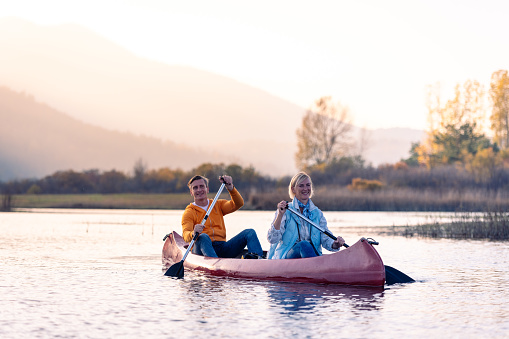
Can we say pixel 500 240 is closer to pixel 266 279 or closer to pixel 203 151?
pixel 266 279

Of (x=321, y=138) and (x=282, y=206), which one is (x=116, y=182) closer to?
(x=321, y=138)

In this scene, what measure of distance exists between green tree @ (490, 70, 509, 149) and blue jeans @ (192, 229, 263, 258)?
4307 cm

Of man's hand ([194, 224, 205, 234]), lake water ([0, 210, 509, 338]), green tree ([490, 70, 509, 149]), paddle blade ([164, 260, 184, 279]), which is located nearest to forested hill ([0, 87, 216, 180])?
green tree ([490, 70, 509, 149])

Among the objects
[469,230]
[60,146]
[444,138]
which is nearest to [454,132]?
[444,138]

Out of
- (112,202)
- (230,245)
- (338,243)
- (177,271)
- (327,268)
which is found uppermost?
(112,202)

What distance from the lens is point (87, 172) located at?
53.0 meters

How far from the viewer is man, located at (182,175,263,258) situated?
34.9 feet

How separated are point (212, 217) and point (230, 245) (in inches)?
17.6

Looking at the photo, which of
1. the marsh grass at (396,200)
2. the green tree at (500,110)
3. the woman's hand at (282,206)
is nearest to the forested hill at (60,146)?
the green tree at (500,110)

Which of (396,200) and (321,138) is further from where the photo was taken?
(321,138)

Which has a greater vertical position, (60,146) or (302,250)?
(60,146)

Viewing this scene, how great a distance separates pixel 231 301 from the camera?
8578mm

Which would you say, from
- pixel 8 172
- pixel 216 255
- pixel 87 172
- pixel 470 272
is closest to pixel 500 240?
pixel 470 272

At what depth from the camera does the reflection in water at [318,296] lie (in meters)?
8.18
